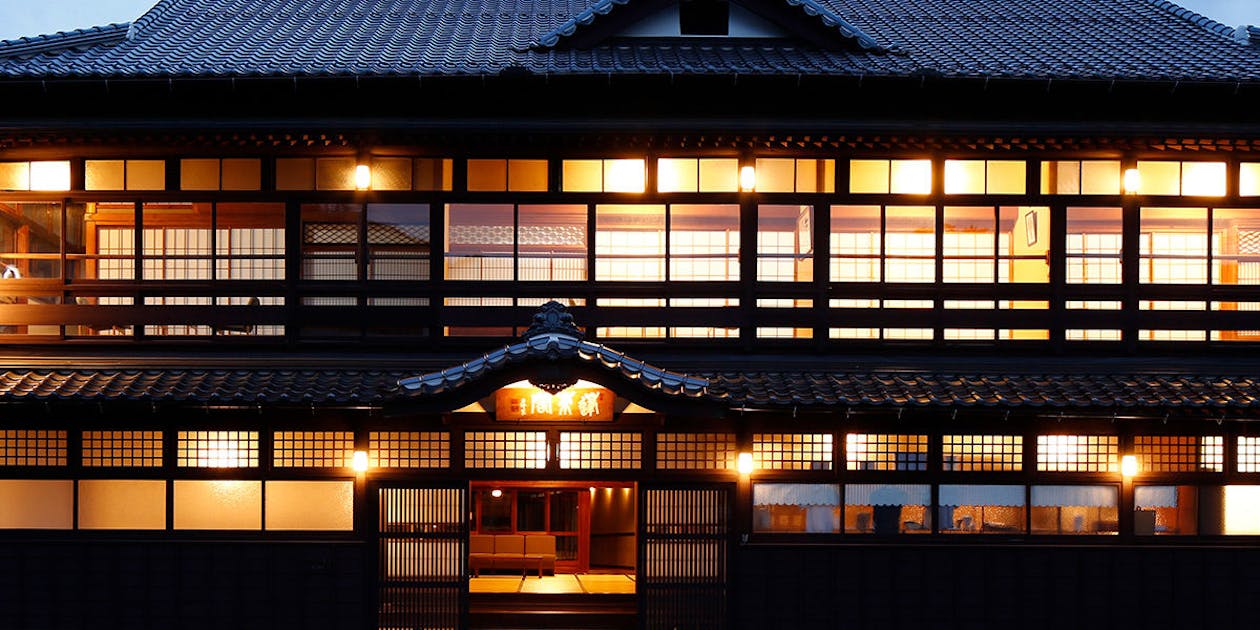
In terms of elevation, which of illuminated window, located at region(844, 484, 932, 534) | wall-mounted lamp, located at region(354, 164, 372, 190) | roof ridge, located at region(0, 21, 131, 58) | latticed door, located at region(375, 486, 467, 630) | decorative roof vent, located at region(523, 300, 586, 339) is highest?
roof ridge, located at region(0, 21, 131, 58)

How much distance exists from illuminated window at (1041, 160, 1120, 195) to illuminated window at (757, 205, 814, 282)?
358 cm

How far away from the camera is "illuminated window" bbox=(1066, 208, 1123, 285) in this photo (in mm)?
12812

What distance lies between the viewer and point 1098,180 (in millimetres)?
12766

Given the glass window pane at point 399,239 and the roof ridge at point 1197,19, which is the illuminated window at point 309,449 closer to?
the glass window pane at point 399,239

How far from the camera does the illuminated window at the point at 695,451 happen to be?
12.3 m

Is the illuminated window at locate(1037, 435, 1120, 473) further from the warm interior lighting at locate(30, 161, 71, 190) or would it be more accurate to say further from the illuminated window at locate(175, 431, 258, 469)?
the warm interior lighting at locate(30, 161, 71, 190)

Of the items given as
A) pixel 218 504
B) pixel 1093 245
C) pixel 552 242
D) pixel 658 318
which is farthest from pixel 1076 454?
pixel 218 504

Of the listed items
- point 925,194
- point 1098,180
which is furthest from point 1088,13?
point 925,194

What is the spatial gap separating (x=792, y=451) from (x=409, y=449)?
211 inches

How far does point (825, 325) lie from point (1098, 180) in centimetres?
453

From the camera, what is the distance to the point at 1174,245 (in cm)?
1303

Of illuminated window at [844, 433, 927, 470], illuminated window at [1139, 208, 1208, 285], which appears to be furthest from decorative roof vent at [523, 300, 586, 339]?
illuminated window at [1139, 208, 1208, 285]

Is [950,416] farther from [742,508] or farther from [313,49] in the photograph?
[313,49]

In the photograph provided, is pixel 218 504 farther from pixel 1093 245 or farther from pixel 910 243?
pixel 1093 245
